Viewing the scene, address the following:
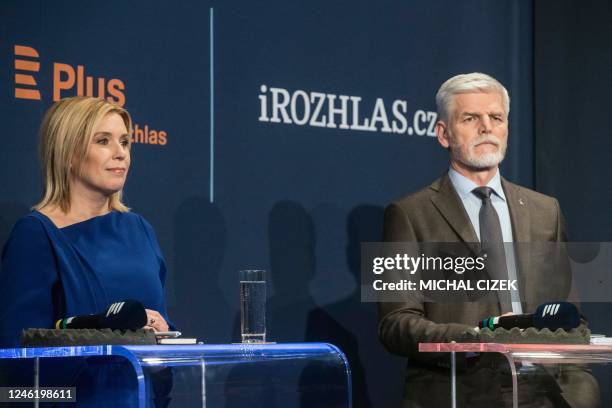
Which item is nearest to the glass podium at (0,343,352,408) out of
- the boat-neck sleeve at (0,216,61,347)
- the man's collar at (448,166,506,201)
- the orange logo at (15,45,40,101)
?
the boat-neck sleeve at (0,216,61,347)

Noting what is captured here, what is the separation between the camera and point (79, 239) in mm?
3715

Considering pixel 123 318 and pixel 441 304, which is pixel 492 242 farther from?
pixel 123 318

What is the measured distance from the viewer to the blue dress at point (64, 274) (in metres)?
3.54

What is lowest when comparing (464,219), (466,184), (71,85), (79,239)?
(79,239)

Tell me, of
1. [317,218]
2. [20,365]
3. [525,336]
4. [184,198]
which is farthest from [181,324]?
[525,336]

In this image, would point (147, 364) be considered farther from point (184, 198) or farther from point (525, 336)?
point (184, 198)

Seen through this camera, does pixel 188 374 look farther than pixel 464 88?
No

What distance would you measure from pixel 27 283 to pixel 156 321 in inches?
17.5

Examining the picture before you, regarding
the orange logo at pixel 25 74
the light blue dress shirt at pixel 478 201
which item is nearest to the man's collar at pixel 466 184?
the light blue dress shirt at pixel 478 201

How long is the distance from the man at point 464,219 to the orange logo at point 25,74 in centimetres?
155

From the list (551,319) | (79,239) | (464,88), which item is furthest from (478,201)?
(79,239)

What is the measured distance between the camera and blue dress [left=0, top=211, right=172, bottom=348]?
3545 mm

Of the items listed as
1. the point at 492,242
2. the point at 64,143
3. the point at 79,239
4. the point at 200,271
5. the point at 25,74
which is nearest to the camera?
the point at 79,239

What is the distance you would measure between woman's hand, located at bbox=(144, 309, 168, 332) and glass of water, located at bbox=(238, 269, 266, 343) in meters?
0.27
